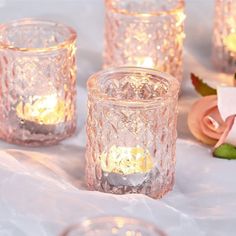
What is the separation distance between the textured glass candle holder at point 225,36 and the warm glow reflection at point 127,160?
0.60 metres

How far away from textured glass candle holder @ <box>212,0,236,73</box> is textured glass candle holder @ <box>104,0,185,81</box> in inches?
5.3

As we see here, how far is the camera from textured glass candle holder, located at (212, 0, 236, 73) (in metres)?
1.91

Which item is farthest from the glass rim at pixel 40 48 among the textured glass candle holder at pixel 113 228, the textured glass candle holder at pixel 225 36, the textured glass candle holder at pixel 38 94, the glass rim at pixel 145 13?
the textured glass candle holder at pixel 113 228

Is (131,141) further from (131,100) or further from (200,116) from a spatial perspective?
Answer: (200,116)

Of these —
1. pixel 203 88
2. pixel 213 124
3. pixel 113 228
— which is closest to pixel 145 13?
pixel 203 88

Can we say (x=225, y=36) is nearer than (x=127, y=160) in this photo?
No

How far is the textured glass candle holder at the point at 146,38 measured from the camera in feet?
5.76

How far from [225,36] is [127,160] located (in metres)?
0.64

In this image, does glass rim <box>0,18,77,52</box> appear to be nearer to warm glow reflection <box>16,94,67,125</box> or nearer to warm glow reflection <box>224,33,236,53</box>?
warm glow reflection <box>16,94,67,125</box>

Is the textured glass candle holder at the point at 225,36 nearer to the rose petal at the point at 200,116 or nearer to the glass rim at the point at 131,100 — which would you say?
the rose petal at the point at 200,116

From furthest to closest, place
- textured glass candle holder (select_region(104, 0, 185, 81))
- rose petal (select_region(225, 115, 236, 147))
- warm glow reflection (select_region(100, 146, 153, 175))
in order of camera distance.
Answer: textured glass candle holder (select_region(104, 0, 185, 81))
rose petal (select_region(225, 115, 236, 147))
warm glow reflection (select_region(100, 146, 153, 175))

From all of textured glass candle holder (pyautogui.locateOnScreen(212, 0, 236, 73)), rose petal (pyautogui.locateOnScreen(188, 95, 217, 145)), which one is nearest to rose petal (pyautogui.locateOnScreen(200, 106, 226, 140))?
rose petal (pyautogui.locateOnScreen(188, 95, 217, 145))

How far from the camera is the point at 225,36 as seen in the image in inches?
76.3

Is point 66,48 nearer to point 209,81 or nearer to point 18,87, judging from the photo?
point 18,87
